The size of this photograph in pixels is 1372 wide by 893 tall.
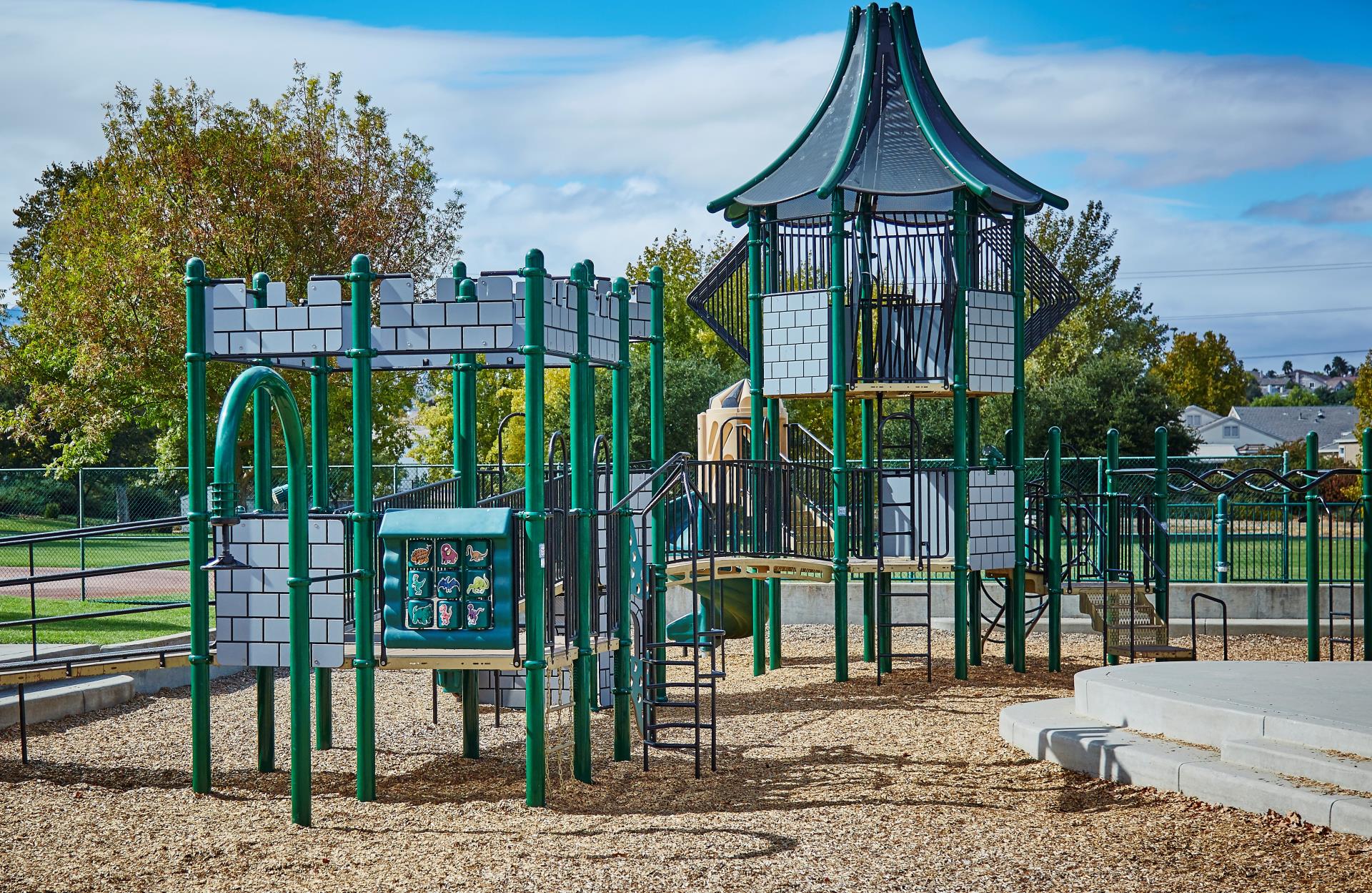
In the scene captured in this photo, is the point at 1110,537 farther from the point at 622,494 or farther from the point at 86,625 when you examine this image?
the point at 86,625

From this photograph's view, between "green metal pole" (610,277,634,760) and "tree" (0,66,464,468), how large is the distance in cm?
1443

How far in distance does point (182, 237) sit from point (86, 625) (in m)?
8.70

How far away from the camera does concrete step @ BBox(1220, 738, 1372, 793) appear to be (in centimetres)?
813

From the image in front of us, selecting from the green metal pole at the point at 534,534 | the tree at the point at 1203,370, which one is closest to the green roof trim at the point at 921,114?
the green metal pole at the point at 534,534

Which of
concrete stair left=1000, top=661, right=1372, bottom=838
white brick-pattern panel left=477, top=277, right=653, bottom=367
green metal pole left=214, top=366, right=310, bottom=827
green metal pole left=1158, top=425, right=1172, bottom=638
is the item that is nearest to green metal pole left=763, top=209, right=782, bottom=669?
white brick-pattern panel left=477, top=277, right=653, bottom=367

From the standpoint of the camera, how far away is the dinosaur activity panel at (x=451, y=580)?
8.78 m

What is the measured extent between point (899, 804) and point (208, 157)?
19.6 meters

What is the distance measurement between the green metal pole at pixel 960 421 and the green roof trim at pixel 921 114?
0.28 meters

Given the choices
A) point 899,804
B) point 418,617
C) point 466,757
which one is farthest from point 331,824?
point 899,804

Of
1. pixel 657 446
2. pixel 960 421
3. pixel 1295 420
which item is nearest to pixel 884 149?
pixel 960 421

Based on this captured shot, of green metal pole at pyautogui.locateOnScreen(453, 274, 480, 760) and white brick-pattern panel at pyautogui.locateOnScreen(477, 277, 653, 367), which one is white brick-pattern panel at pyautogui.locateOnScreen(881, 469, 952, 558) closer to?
white brick-pattern panel at pyautogui.locateOnScreen(477, 277, 653, 367)

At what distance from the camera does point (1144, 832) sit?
7.96m

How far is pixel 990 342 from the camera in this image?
14.6 metres

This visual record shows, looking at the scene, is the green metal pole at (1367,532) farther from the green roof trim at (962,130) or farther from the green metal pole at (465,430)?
the green metal pole at (465,430)
